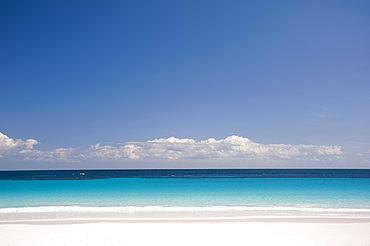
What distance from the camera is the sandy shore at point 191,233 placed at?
9688mm

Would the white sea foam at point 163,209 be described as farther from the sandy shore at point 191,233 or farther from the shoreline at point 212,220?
the sandy shore at point 191,233

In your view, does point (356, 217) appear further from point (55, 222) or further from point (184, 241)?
point (55, 222)

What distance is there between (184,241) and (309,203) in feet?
43.8

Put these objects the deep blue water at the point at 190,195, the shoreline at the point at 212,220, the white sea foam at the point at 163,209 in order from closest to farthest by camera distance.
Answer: the shoreline at the point at 212,220, the white sea foam at the point at 163,209, the deep blue water at the point at 190,195

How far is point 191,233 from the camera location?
35.9ft

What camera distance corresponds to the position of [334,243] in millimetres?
9430

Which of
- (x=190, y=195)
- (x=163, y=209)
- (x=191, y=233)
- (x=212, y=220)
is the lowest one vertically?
(x=190, y=195)

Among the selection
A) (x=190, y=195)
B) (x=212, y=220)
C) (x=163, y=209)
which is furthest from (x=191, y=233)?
(x=190, y=195)

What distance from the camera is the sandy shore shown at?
969cm

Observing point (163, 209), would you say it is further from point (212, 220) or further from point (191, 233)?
point (191, 233)

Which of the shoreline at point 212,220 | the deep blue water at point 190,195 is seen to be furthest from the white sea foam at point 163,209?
the shoreline at point 212,220

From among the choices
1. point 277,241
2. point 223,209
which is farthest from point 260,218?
point 277,241

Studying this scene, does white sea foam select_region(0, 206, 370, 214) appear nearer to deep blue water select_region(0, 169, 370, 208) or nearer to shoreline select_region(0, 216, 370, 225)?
deep blue water select_region(0, 169, 370, 208)

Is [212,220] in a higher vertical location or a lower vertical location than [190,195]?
higher
